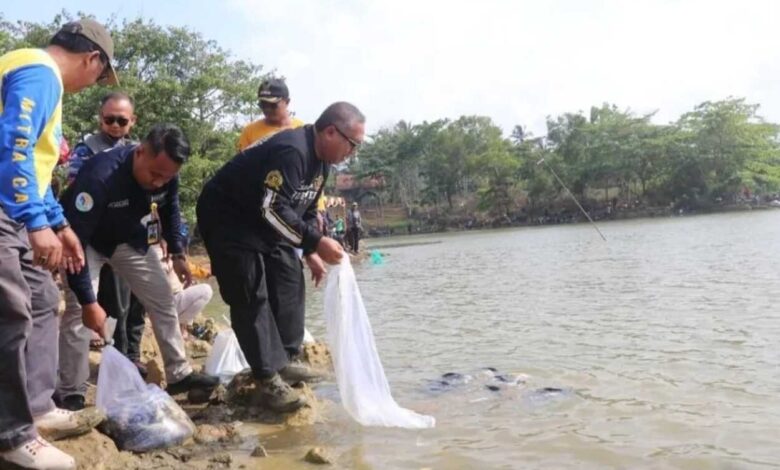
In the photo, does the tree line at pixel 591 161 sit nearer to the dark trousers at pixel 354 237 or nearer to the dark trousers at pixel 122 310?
the dark trousers at pixel 354 237

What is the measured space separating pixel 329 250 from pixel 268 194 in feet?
1.35

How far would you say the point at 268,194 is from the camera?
3.46 meters

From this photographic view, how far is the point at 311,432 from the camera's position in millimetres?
3475

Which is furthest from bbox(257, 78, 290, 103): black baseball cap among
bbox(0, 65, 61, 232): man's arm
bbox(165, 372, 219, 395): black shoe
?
bbox(0, 65, 61, 232): man's arm

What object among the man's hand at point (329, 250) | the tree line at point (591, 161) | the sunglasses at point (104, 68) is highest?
the tree line at point (591, 161)

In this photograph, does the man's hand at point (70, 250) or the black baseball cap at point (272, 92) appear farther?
the black baseball cap at point (272, 92)

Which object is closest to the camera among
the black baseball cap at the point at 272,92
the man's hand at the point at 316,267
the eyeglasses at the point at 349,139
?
the eyeglasses at the point at 349,139

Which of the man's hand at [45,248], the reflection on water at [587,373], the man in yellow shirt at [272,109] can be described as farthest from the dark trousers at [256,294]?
the man in yellow shirt at [272,109]

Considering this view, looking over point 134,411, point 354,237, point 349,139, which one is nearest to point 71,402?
point 134,411

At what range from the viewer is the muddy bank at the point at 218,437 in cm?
286

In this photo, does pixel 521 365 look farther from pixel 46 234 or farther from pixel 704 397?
pixel 46 234

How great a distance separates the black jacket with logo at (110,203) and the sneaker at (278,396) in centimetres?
105

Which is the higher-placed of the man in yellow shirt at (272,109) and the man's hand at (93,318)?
the man in yellow shirt at (272,109)

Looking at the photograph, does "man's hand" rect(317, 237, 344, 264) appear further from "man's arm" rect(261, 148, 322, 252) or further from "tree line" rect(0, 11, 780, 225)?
"tree line" rect(0, 11, 780, 225)
